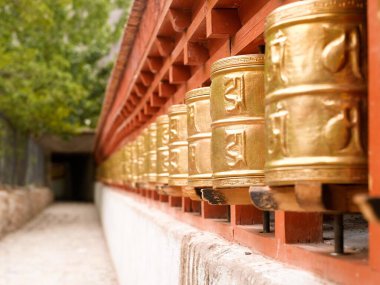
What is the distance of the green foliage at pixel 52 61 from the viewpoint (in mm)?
16266

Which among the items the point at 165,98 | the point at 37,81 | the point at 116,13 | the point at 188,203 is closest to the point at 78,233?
the point at 37,81

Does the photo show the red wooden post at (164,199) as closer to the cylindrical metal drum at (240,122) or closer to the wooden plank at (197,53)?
the wooden plank at (197,53)

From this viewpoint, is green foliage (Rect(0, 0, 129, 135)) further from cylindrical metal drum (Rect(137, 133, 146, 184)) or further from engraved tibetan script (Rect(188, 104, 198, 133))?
engraved tibetan script (Rect(188, 104, 198, 133))

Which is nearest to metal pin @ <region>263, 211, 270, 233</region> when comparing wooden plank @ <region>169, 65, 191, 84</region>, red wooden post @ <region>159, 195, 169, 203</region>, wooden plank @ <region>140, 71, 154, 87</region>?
wooden plank @ <region>169, 65, 191, 84</region>

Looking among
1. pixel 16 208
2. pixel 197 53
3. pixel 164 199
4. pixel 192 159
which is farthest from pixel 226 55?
pixel 16 208

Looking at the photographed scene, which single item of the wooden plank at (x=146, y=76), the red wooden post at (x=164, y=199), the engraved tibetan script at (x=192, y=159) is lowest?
the red wooden post at (x=164, y=199)

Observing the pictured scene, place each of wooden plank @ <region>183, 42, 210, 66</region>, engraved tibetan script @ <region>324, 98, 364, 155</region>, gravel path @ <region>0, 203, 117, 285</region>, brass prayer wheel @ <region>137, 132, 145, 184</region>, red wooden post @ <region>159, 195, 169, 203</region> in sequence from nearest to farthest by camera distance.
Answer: engraved tibetan script @ <region>324, 98, 364, 155</region>, wooden plank @ <region>183, 42, 210, 66</region>, red wooden post @ <region>159, 195, 169, 203</region>, brass prayer wheel @ <region>137, 132, 145, 184</region>, gravel path @ <region>0, 203, 117, 285</region>

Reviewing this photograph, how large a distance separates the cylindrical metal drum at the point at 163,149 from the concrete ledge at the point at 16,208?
36.5 feet

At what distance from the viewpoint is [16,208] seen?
18391 millimetres

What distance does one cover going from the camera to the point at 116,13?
38.1m

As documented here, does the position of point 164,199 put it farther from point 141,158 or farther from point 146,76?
point 146,76

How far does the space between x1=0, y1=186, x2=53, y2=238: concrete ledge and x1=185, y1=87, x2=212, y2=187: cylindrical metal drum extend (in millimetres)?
12948

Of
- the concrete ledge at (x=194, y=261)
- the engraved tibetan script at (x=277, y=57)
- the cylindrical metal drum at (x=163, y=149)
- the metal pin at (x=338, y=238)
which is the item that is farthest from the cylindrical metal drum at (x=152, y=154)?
the engraved tibetan script at (x=277, y=57)

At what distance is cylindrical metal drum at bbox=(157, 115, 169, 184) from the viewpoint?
4.99 meters
